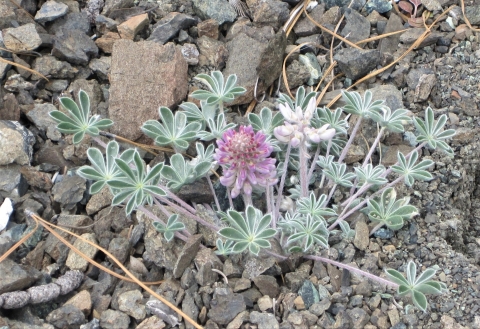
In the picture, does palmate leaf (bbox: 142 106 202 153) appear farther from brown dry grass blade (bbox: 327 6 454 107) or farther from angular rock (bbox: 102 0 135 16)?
angular rock (bbox: 102 0 135 16)

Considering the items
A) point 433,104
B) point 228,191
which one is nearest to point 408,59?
point 433,104

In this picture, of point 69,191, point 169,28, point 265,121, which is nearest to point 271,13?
point 169,28

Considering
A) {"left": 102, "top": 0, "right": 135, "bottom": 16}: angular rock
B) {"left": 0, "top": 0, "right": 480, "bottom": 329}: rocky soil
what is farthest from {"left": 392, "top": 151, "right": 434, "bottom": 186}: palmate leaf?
{"left": 102, "top": 0, "right": 135, "bottom": 16}: angular rock

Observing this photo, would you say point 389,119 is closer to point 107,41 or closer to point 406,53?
point 406,53

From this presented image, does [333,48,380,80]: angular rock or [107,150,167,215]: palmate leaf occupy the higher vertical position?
[107,150,167,215]: palmate leaf

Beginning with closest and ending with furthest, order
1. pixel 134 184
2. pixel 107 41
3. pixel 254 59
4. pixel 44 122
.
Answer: pixel 134 184
pixel 44 122
pixel 254 59
pixel 107 41

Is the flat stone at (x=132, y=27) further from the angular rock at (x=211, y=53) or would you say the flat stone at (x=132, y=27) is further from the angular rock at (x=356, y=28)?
the angular rock at (x=356, y=28)

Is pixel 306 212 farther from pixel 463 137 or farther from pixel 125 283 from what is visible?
pixel 463 137
